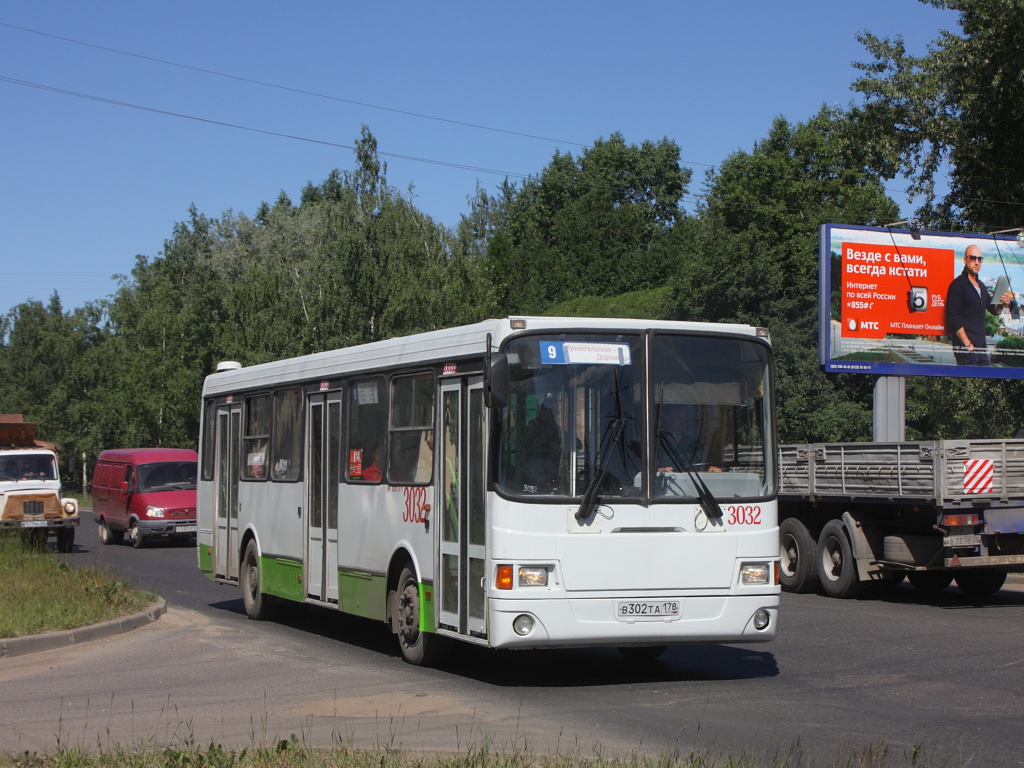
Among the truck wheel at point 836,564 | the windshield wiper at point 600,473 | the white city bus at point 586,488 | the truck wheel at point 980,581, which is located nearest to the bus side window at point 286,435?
the white city bus at point 586,488

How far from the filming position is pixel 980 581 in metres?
17.7

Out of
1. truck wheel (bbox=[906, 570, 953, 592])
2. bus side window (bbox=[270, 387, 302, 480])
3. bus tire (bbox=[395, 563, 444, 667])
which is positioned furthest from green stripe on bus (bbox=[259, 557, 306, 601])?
truck wheel (bbox=[906, 570, 953, 592])

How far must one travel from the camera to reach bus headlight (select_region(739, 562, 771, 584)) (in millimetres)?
10055

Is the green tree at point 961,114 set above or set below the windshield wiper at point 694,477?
above

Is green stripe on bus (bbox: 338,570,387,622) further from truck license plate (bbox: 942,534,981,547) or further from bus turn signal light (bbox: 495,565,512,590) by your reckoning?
truck license plate (bbox: 942,534,981,547)

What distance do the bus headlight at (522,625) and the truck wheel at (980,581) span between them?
992 centimetres

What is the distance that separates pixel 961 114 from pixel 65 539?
993 inches

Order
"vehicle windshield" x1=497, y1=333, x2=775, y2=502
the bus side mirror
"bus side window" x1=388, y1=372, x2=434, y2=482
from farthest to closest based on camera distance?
"bus side window" x1=388, y1=372, x2=434, y2=482 → "vehicle windshield" x1=497, y1=333, x2=775, y2=502 → the bus side mirror

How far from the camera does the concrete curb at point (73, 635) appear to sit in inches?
486

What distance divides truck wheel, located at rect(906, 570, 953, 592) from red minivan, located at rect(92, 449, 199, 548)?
695 inches

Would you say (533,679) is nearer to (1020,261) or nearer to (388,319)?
(1020,261)

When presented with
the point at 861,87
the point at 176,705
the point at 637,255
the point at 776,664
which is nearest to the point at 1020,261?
the point at 861,87

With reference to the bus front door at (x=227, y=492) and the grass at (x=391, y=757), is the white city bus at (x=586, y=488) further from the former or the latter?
the bus front door at (x=227, y=492)

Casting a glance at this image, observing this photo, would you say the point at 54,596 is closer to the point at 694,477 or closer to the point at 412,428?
the point at 412,428
